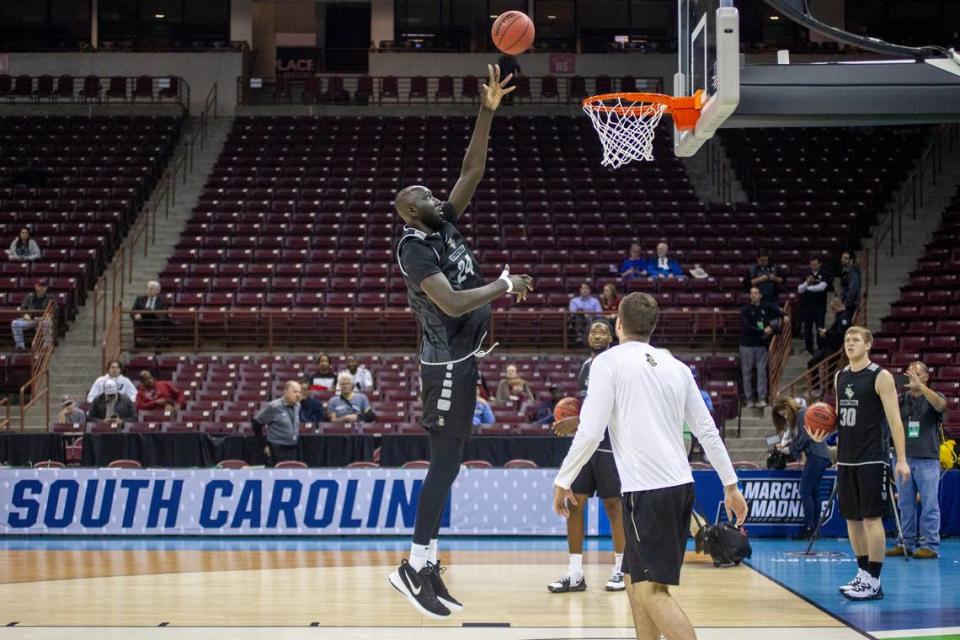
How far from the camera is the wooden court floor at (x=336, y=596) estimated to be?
7.46 m

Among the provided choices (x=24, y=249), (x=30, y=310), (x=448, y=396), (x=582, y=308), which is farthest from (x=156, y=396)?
(x=448, y=396)

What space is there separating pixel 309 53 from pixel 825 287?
69.6ft

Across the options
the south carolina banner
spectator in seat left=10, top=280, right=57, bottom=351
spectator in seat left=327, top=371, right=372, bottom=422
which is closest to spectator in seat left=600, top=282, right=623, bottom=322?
spectator in seat left=327, top=371, right=372, bottom=422

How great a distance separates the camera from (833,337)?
1858cm

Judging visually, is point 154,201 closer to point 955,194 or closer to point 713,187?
point 713,187

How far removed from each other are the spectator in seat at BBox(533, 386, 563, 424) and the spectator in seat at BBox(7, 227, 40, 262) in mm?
11104

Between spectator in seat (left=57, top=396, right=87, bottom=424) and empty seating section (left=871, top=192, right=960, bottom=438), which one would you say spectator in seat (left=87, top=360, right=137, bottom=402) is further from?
empty seating section (left=871, top=192, right=960, bottom=438)

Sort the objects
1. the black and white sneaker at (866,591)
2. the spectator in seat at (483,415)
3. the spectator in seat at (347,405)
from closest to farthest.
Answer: the black and white sneaker at (866,591) < the spectator in seat at (483,415) < the spectator in seat at (347,405)

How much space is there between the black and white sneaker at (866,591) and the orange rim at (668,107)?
3771mm

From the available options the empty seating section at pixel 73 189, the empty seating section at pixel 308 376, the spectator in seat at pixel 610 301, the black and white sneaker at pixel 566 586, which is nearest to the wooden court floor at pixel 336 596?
the black and white sneaker at pixel 566 586

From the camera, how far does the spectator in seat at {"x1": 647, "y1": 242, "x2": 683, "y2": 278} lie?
2125 cm

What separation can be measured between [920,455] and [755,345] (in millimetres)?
6783

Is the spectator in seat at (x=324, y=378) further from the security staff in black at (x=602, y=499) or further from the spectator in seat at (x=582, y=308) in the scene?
the security staff in black at (x=602, y=499)

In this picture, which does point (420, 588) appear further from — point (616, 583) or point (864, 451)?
point (864, 451)
